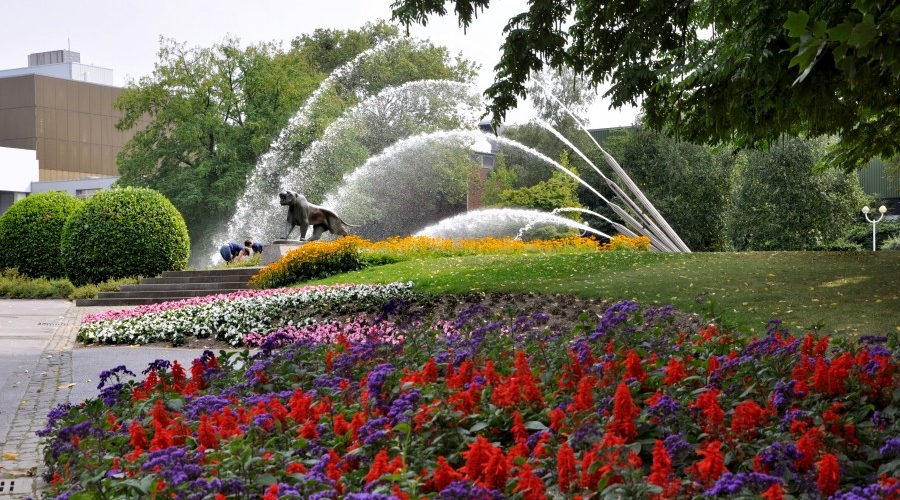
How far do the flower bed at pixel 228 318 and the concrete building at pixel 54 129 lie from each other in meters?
46.9

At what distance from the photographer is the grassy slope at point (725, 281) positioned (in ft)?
33.1

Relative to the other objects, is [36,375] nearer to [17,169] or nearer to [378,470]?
[378,470]

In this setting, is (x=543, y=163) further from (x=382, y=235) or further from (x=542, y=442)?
(x=542, y=442)

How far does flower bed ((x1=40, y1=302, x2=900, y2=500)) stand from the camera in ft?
10.5

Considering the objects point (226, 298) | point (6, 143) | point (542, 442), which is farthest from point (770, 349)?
point (6, 143)

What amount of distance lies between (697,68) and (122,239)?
1777 cm

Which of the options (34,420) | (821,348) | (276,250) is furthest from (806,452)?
(276,250)

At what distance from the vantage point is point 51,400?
26.1ft

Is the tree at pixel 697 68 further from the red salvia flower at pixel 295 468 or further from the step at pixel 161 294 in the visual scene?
the step at pixel 161 294

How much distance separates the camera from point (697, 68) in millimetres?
9992

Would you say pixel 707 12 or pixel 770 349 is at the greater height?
pixel 707 12

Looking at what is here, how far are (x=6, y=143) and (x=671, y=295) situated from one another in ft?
198

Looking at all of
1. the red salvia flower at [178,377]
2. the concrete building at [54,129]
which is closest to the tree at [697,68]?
the red salvia flower at [178,377]

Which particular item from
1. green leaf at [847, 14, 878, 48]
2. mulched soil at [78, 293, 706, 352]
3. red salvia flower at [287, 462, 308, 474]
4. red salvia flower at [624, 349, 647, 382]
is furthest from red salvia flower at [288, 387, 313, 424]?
mulched soil at [78, 293, 706, 352]
